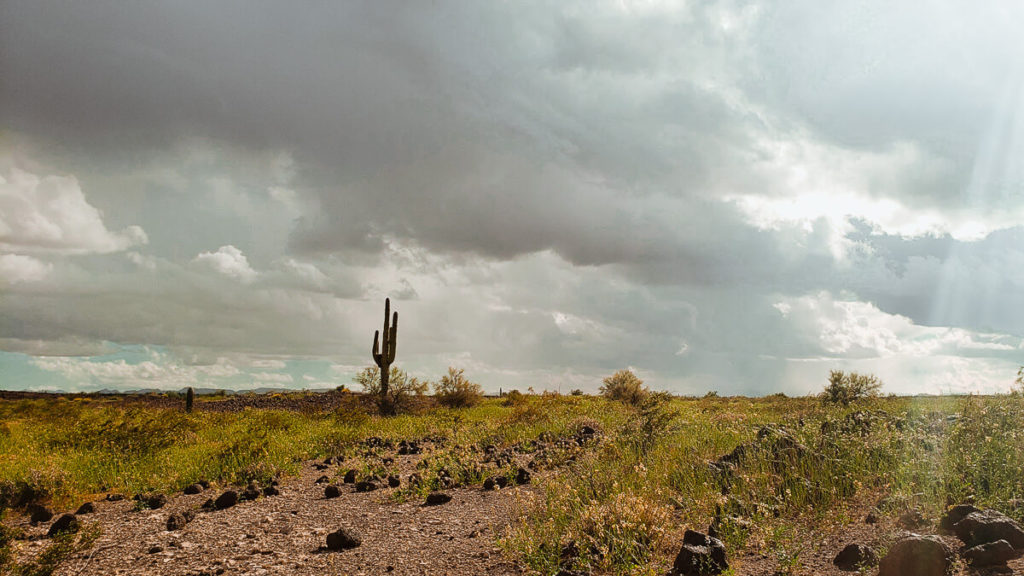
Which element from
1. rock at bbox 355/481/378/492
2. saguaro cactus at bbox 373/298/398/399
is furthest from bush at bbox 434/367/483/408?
rock at bbox 355/481/378/492

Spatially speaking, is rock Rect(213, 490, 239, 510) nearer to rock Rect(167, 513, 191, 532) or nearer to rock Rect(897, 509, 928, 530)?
rock Rect(167, 513, 191, 532)

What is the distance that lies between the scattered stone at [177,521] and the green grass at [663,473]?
2.56 meters

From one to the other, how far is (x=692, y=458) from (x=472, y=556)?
435cm

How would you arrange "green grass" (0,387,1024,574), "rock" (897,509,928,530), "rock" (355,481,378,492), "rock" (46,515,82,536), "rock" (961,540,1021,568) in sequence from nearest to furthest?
"rock" (961,540,1021,568)
"rock" (897,509,928,530)
"green grass" (0,387,1024,574)
"rock" (46,515,82,536)
"rock" (355,481,378,492)

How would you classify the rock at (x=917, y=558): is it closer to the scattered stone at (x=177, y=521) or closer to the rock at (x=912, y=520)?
the rock at (x=912, y=520)

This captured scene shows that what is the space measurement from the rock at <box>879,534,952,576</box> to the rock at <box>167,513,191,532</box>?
7792 mm

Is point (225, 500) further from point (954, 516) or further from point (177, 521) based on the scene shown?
point (954, 516)

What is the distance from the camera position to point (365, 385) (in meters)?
32.7

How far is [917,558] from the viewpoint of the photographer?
4348 millimetres

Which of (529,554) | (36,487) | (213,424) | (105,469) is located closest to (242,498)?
(36,487)

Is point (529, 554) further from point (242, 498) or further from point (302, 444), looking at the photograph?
point (302, 444)

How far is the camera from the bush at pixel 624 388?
102ft

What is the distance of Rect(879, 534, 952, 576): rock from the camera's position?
169 inches

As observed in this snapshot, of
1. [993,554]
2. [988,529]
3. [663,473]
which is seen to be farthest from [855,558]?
[663,473]
